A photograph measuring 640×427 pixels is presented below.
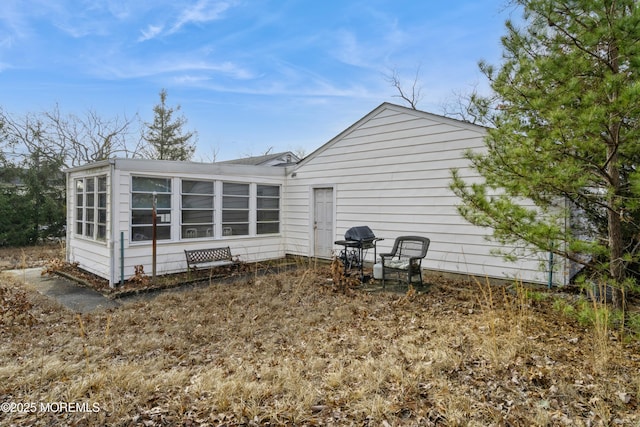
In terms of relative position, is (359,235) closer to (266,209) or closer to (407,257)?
(407,257)

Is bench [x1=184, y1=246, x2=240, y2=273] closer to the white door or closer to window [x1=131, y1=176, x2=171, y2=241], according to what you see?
window [x1=131, y1=176, x2=171, y2=241]

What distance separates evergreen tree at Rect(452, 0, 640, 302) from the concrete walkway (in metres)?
6.02

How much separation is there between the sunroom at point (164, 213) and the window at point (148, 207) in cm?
2

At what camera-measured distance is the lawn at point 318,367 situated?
98.1 inches

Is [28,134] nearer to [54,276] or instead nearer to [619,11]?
[54,276]

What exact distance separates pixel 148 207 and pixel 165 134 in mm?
16507

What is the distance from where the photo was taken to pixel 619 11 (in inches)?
131

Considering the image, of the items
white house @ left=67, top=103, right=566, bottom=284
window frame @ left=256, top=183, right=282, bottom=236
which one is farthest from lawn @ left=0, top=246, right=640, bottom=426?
window frame @ left=256, top=183, right=282, bottom=236

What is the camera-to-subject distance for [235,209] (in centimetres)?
879

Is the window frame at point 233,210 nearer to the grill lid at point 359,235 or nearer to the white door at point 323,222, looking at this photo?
the white door at point 323,222

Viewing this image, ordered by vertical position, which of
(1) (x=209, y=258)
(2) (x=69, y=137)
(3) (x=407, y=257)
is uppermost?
(2) (x=69, y=137)

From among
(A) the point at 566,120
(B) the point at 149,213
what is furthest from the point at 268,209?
(A) the point at 566,120

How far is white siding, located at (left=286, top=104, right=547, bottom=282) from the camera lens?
6.61 meters

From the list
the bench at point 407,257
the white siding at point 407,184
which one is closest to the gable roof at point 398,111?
the white siding at point 407,184
